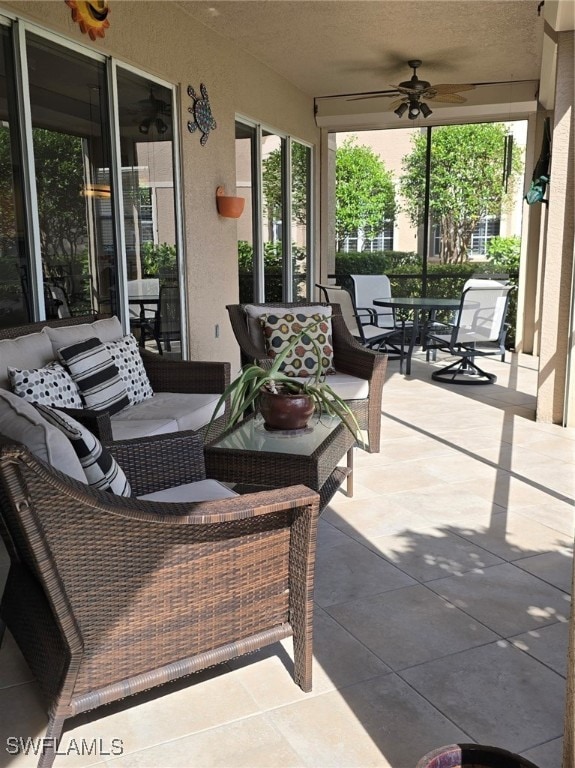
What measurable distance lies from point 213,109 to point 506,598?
189 inches

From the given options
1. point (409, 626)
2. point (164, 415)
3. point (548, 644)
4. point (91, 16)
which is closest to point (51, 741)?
point (409, 626)

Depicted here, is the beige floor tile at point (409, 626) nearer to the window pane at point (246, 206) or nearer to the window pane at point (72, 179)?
the window pane at point (72, 179)

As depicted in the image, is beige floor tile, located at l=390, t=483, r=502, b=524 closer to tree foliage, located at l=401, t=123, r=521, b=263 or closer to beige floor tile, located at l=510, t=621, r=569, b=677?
beige floor tile, located at l=510, t=621, r=569, b=677

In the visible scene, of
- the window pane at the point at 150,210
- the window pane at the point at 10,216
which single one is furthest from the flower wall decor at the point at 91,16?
the window pane at the point at 10,216

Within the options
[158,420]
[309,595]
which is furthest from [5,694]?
[158,420]

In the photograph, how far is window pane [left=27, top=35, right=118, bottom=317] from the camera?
13.0 ft

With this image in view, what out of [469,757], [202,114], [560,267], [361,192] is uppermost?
[202,114]

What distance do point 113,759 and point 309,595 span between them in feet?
2.08

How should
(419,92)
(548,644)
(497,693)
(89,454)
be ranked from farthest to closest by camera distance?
(419,92)
(548,644)
(497,693)
(89,454)

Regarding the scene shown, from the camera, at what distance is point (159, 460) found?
2445mm

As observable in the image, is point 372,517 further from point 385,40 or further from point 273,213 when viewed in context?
point 273,213

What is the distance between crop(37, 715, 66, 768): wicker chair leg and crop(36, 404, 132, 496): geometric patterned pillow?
55cm

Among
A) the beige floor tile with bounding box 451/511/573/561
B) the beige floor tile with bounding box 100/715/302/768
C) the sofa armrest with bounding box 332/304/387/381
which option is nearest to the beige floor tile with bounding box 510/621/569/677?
the beige floor tile with bounding box 451/511/573/561

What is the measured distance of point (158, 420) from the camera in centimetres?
335
